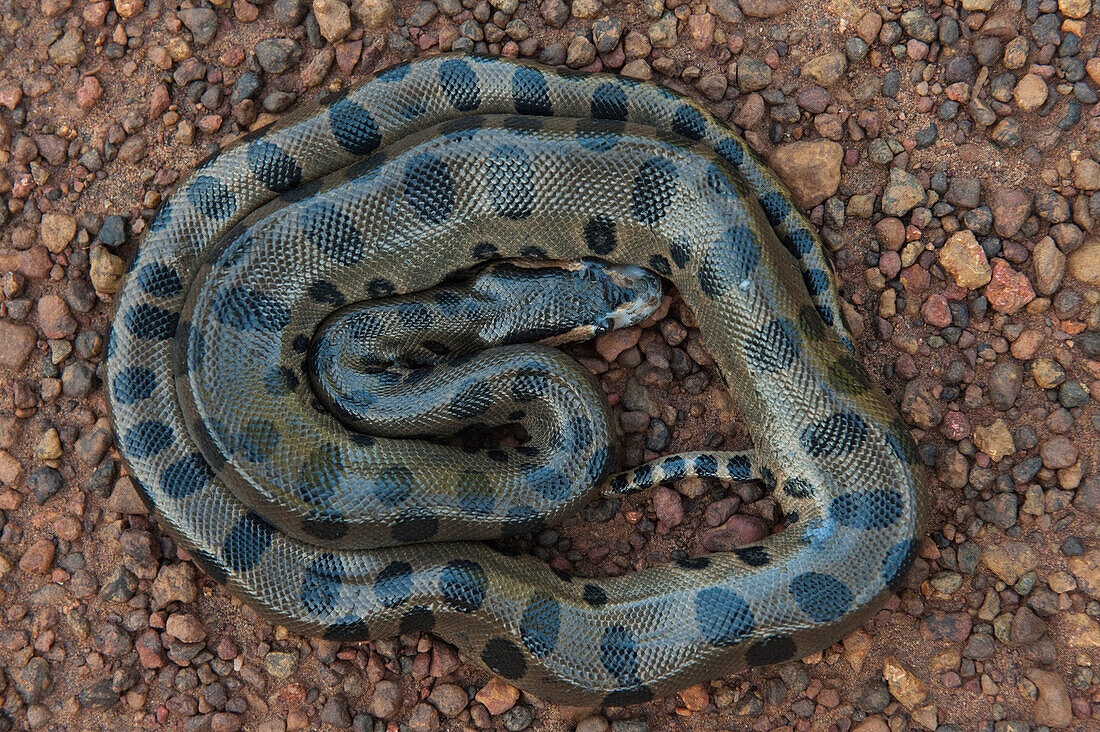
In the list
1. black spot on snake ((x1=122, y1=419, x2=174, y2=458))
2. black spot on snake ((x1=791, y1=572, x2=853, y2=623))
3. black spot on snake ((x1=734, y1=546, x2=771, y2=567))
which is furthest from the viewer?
black spot on snake ((x1=122, y1=419, x2=174, y2=458))

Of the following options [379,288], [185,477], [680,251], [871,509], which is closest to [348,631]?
[185,477]

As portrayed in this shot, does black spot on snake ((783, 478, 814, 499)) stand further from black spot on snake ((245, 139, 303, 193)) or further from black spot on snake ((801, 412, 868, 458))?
black spot on snake ((245, 139, 303, 193))

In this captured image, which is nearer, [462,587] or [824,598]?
[824,598]

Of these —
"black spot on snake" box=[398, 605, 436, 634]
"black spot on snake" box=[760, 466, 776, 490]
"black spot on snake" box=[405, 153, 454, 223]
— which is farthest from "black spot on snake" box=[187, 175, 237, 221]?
"black spot on snake" box=[760, 466, 776, 490]

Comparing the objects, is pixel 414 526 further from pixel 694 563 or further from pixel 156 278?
pixel 156 278

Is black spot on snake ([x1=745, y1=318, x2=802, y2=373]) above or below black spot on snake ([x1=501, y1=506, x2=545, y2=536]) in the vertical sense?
above
